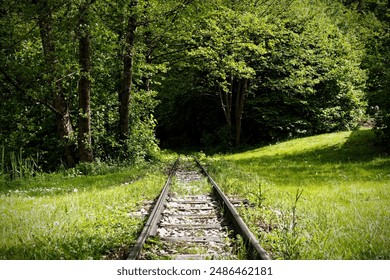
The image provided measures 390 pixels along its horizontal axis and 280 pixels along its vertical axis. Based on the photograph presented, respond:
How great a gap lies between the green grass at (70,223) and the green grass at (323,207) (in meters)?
1.89

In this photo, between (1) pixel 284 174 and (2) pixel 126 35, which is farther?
(2) pixel 126 35

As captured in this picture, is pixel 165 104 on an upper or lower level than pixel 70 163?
upper

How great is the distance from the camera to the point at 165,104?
3966 cm

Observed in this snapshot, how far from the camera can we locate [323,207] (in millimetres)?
6281

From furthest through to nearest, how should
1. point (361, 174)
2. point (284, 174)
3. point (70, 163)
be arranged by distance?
point (70, 163) < point (284, 174) < point (361, 174)

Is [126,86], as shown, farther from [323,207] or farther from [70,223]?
[323,207]

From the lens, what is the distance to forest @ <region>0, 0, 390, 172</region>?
12.1 meters

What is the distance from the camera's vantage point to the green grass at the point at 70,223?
4328mm

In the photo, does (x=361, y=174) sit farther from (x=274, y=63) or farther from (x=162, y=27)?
(x=274, y=63)

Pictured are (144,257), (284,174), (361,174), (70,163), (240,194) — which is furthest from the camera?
(70,163)

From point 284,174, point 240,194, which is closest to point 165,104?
point 284,174

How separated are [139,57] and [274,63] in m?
13.6

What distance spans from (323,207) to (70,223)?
13.1 ft

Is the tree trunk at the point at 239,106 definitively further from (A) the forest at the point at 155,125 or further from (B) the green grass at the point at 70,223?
(B) the green grass at the point at 70,223
